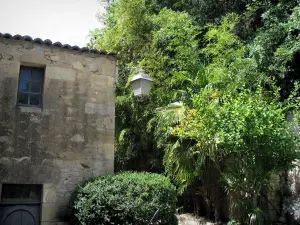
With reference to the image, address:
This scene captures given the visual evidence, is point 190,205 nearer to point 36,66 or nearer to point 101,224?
point 101,224

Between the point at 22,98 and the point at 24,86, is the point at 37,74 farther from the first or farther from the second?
the point at 22,98

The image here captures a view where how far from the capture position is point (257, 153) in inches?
297

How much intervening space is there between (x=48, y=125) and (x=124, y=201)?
8.05ft

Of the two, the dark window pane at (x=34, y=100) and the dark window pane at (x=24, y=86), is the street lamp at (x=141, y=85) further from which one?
the dark window pane at (x=24, y=86)

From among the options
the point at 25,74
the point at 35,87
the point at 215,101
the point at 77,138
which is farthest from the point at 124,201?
the point at 25,74

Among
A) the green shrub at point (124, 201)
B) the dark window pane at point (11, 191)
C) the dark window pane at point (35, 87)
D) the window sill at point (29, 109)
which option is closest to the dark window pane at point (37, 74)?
the dark window pane at point (35, 87)

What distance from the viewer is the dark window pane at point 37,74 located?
745cm

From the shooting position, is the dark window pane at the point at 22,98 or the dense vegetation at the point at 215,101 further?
the dense vegetation at the point at 215,101

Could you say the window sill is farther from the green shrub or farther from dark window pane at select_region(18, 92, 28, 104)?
the green shrub

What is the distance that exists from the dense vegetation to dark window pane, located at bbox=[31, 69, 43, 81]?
3156mm

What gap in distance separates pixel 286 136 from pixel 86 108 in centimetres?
477

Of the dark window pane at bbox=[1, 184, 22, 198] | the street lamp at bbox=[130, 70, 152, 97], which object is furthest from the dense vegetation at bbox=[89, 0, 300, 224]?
the dark window pane at bbox=[1, 184, 22, 198]

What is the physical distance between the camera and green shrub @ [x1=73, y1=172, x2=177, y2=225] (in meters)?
6.23

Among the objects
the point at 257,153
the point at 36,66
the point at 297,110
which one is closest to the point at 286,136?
the point at 257,153
